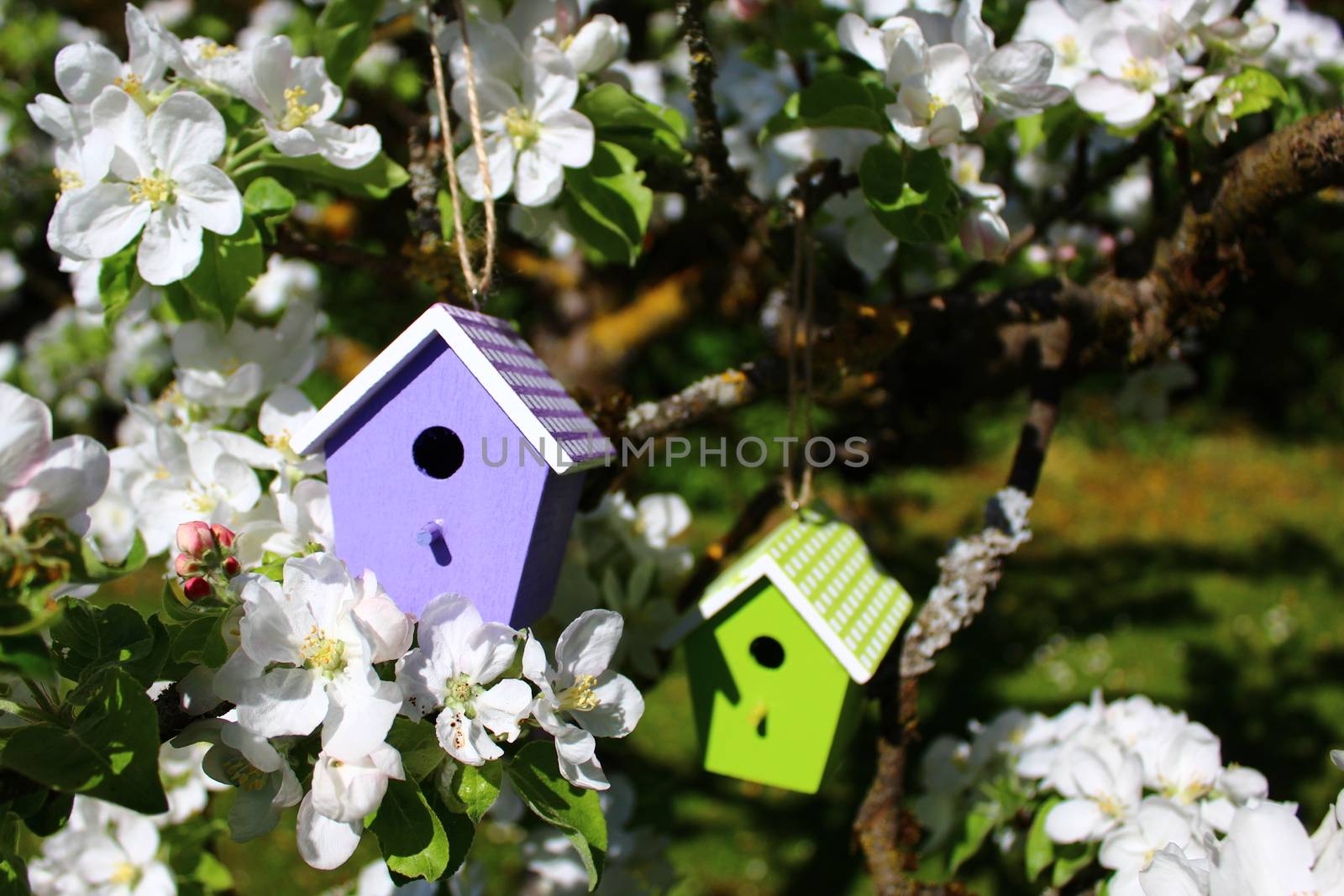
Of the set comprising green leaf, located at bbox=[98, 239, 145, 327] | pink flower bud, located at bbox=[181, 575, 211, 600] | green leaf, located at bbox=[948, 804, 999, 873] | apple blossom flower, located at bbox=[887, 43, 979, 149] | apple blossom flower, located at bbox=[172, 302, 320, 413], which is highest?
apple blossom flower, located at bbox=[887, 43, 979, 149]

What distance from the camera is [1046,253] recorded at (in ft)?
6.38

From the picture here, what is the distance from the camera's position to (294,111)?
1.20 metres

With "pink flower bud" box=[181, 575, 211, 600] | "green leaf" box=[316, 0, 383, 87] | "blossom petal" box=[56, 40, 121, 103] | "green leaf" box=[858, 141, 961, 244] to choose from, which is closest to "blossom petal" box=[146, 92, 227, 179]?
"blossom petal" box=[56, 40, 121, 103]

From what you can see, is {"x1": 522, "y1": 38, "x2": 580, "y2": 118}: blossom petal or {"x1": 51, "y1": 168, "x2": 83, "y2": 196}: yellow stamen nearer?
{"x1": 51, "y1": 168, "x2": 83, "y2": 196}: yellow stamen

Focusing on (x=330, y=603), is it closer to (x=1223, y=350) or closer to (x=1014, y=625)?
(x=1014, y=625)

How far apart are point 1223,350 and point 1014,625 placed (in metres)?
3.10

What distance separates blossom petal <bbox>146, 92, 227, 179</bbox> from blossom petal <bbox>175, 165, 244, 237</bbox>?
1 centimetres

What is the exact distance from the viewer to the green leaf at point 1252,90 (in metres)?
1.36

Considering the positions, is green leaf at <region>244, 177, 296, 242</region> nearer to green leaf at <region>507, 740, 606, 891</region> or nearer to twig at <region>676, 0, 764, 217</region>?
twig at <region>676, 0, 764, 217</region>

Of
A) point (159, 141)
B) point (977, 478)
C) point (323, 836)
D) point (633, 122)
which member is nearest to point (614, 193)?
point (633, 122)

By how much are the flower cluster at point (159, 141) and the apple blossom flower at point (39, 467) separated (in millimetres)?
362

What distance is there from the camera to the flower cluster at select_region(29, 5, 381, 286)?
112cm

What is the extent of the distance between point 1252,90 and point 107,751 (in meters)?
1.60

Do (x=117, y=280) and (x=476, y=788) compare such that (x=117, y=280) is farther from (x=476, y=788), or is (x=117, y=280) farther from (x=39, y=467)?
(x=476, y=788)
